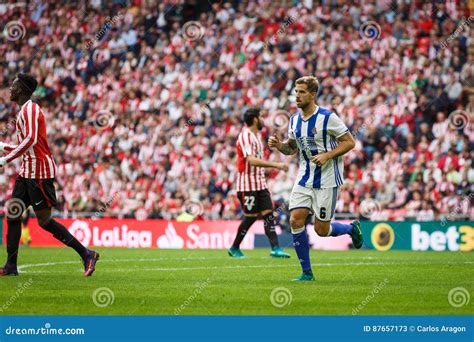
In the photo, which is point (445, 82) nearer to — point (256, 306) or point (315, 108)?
point (315, 108)

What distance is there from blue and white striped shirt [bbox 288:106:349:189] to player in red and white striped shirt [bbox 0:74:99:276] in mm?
3048

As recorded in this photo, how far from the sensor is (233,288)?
36.2 feet

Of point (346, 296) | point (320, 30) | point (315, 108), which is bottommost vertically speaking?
point (346, 296)

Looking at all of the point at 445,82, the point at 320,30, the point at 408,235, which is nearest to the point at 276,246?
the point at 408,235

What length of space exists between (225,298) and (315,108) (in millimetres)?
2933

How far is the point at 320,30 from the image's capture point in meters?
27.1

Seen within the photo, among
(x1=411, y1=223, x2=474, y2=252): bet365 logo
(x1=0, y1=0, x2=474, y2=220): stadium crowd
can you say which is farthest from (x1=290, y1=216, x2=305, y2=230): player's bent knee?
(x1=0, y1=0, x2=474, y2=220): stadium crowd

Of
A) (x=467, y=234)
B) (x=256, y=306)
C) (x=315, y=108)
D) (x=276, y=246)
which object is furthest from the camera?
(x=467, y=234)

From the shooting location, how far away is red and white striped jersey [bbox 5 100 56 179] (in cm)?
1206

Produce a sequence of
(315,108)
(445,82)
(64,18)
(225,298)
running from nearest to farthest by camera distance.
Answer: (225,298) → (315,108) → (445,82) → (64,18)

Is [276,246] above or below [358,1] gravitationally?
below

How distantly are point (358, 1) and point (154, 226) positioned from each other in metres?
8.98

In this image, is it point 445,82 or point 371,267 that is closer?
point 371,267

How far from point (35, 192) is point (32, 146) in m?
0.60
